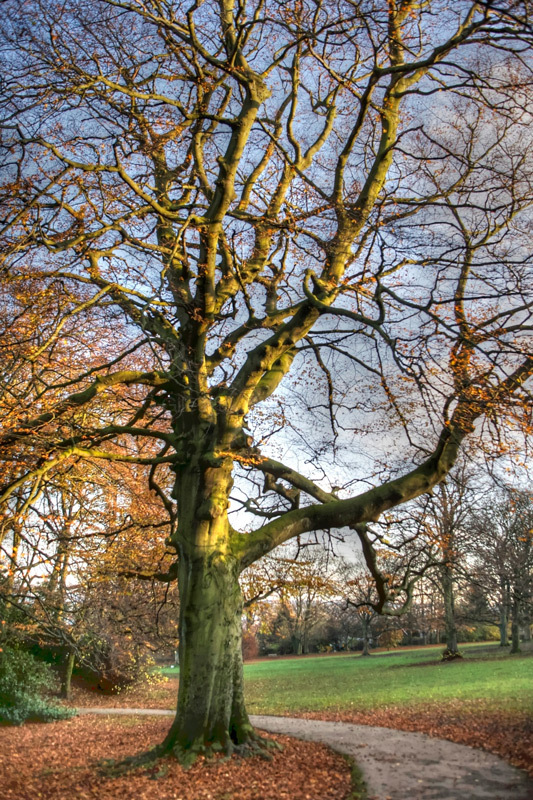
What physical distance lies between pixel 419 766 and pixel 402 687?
1466 centimetres

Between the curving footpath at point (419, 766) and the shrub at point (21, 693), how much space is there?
778 cm

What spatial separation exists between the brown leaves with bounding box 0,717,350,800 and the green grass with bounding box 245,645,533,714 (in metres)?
7.70

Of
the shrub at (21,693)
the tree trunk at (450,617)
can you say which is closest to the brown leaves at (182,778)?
the shrub at (21,693)

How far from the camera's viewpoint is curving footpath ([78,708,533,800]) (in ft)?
24.1

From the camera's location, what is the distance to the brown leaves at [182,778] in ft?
24.1

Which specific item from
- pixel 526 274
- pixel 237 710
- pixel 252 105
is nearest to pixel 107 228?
pixel 252 105

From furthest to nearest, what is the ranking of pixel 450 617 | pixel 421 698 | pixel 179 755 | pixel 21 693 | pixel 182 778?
pixel 450 617 → pixel 421 698 → pixel 21 693 → pixel 179 755 → pixel 182 778

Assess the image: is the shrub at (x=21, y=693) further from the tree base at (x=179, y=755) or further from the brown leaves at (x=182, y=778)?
the tree base at (x=179, y=755)

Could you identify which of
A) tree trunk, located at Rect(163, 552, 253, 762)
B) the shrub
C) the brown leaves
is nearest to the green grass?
the shrub

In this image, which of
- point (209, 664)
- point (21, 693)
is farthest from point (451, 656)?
point (209, 664)

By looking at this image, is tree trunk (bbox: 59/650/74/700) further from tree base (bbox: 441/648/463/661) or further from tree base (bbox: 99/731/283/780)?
tree base (bbox: 441/648/463/661)

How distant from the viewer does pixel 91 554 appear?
13.8 meters

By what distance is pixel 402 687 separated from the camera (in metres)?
22.3

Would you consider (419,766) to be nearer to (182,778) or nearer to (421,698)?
(182,778)
